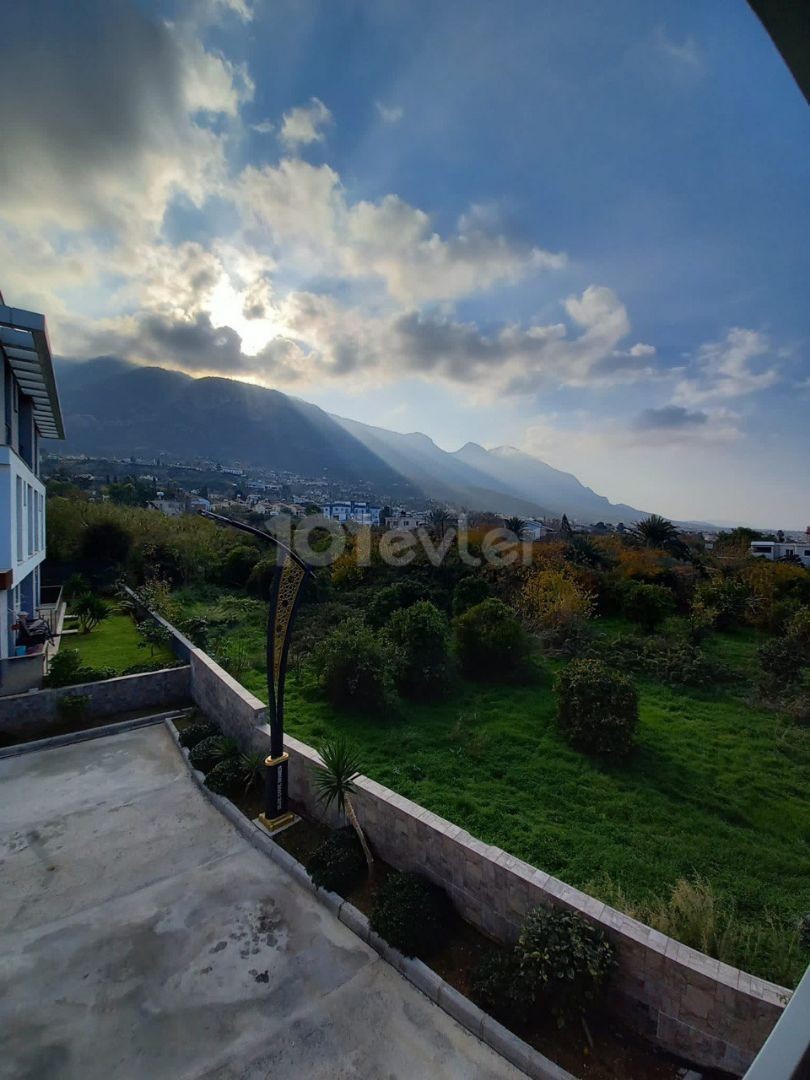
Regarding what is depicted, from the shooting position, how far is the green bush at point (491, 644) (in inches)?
421


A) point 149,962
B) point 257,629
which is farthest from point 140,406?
point 149,962

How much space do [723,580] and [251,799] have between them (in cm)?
1530

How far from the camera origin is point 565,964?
3.71 meters

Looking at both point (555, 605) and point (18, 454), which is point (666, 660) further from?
point (18, 454)

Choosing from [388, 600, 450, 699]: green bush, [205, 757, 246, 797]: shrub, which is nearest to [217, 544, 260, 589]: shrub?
[388, 600, 450, 699]: green bush

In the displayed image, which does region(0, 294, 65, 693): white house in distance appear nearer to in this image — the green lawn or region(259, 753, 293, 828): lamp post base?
the green lawn

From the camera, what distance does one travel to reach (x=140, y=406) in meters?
151

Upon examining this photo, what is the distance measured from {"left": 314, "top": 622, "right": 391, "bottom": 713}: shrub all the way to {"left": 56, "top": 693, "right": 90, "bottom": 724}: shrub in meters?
4.64

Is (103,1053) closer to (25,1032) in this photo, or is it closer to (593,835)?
(25,1032)

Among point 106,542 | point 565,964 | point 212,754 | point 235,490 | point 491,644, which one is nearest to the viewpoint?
point 565,964

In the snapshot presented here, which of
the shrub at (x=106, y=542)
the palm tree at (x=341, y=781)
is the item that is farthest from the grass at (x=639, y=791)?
the shrub at (x=106, y=542)

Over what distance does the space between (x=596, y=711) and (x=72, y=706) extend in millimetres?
9510

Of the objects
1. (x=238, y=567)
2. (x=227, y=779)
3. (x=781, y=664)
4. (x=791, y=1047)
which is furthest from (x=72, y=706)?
(x=781, y=664)

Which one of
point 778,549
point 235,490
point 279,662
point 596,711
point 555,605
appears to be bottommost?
point 596,711
